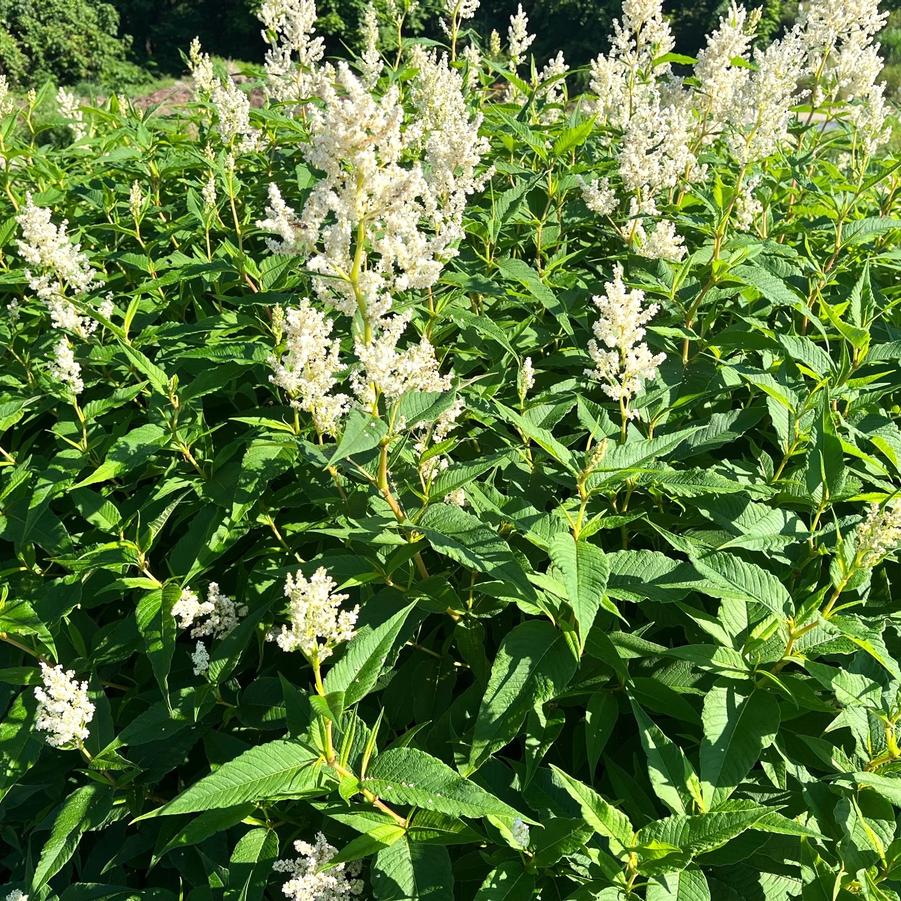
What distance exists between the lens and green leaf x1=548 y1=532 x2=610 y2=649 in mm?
2191

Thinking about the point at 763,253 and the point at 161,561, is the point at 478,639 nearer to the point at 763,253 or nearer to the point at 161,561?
the point at 161,561

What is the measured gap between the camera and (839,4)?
537cm

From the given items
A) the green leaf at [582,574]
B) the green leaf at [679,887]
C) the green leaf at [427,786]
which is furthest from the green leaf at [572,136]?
the green leaf at [679,887]

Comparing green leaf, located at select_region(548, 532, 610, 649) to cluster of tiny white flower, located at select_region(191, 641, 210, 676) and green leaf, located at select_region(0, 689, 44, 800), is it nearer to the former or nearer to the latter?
cluster of tiny white flower, located at select_region(191, 641, 210, 676)

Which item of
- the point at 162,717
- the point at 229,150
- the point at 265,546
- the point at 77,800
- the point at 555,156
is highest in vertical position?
the point at 229,150

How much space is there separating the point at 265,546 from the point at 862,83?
5.49m

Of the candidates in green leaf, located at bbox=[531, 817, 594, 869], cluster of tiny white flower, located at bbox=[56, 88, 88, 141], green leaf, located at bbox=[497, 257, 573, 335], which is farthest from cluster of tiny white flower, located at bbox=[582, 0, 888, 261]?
cluster of tiny white flower, located at bbox=[56, 88, 88, 141]

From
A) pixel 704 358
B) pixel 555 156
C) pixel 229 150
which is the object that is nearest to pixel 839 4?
pixel 555 156

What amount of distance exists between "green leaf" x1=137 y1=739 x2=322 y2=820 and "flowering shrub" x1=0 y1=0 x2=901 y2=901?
11 mm

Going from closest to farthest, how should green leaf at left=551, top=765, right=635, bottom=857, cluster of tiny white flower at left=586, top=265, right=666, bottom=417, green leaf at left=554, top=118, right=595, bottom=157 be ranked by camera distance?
green leaf at left=551, top=765, right=635, bottom=857 < cluster of tiny white flower at left=586, top=265, right=666, bottom=417 < green leaf at left=554, top=118, right=595, bottom=157

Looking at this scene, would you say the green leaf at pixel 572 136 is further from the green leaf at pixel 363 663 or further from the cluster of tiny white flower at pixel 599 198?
the green leaf at pixel 363 663

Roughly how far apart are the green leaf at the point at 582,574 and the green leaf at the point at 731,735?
23.0 inches

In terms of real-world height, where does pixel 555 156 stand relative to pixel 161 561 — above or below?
above

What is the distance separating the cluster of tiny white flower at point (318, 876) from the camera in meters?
2.38
